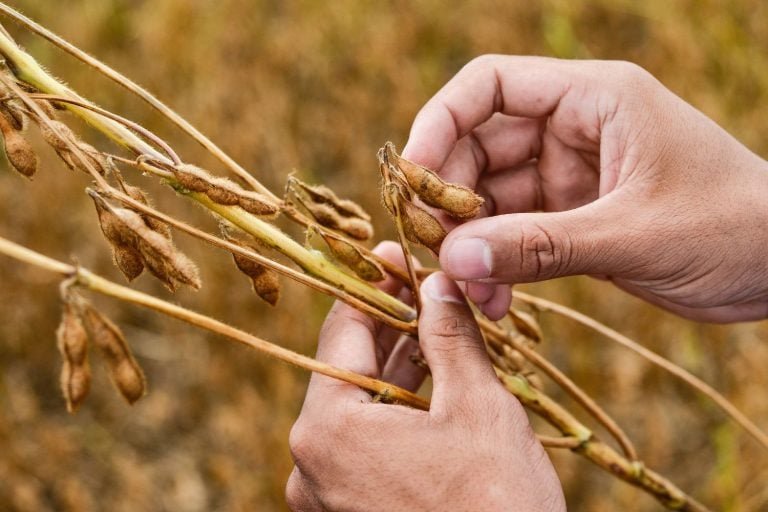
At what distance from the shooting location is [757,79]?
8.97 feet

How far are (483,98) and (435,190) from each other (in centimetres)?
34

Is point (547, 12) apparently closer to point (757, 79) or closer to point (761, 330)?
point (757, 79)

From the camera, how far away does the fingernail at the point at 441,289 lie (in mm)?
1022

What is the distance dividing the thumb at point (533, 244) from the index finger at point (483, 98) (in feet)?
0.70

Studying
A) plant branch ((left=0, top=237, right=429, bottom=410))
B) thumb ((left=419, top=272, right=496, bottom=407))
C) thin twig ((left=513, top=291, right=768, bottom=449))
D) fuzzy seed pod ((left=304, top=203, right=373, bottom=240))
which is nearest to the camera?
plant branch ((left=0, top=237, right=429, bottom=410))

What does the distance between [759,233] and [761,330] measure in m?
1.19

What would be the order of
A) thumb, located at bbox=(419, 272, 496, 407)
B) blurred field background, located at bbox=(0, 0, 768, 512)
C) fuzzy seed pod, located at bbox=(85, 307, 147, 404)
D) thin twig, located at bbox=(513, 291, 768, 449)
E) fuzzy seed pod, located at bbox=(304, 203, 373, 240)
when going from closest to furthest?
1. fuzzy seed pod, located at bbox=(85, 307, 147, 404)
2. thumb, located at bbox=(419, 272, 496, 407)
3. fuzzy seed pod, located at bbox=(304, 203, 373, 240)
4. thin twig, located at bbox=(513, 291, 768, 449)
5. blurred field background, located at bbox=(0, 0, 768, 512)

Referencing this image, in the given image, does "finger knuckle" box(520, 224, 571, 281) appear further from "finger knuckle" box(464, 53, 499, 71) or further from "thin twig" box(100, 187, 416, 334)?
"finger knuckle" box(464, 53, 499, 71)

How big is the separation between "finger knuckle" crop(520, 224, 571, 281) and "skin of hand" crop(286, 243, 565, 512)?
0.10m

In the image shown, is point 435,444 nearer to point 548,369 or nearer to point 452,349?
point 452,349

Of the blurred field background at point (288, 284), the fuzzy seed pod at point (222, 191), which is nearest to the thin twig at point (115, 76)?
the fuzzy seed pod at point (222, 191)

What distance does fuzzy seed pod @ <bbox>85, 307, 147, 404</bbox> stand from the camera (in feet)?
2.67

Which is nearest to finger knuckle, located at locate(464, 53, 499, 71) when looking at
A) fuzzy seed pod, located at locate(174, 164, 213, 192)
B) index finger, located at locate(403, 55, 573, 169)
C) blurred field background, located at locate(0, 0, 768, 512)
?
index finger, located at locate(403, 55, 573, 169)

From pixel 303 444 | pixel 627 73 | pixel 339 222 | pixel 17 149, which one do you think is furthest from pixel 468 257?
pixel 17 149
